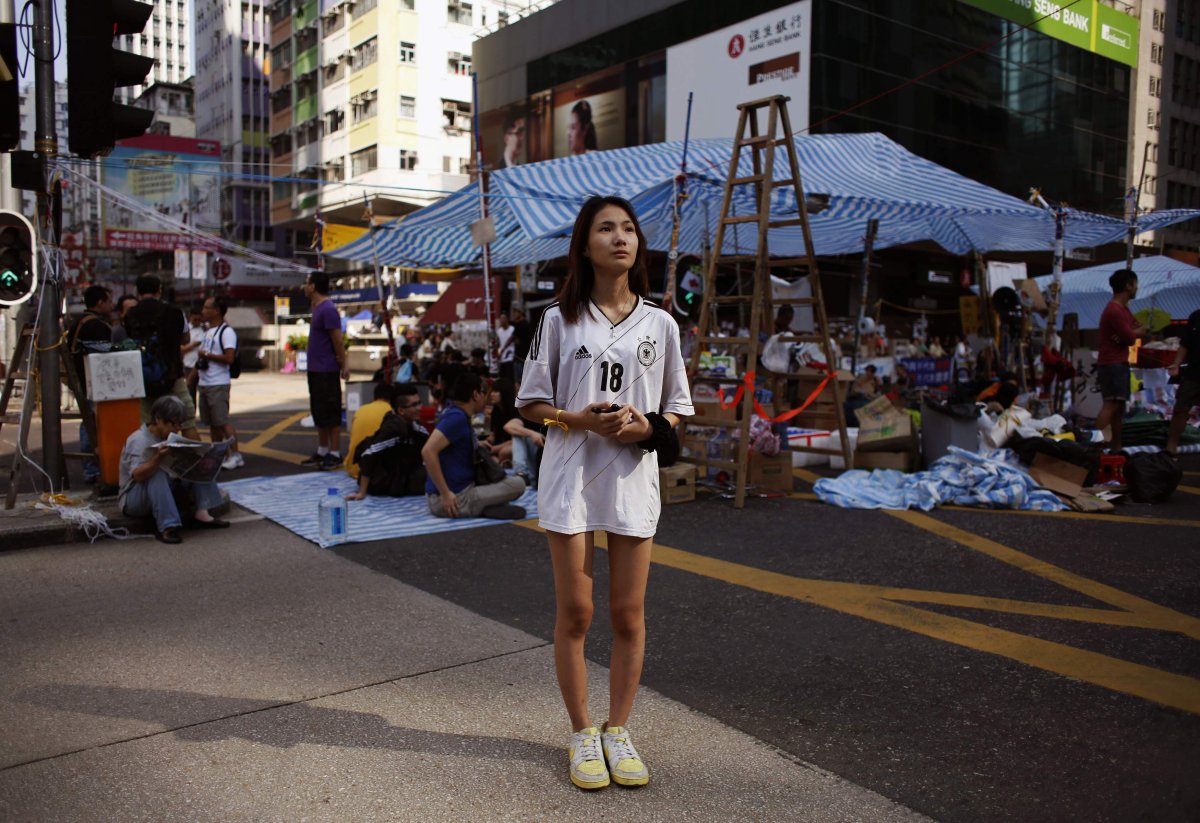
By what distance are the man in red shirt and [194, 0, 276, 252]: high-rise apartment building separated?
2416 inches

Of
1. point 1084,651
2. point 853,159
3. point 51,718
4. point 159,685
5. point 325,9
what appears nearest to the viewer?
point 51,718

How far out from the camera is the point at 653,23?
32781 millimetres

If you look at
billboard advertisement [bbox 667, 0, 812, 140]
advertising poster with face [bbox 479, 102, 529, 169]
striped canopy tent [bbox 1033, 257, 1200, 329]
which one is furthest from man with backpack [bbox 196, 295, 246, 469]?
advertising poster with face [bbox 479, 102, 529, 169]

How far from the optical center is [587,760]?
106 inches

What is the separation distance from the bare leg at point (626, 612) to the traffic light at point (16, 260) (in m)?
5.04

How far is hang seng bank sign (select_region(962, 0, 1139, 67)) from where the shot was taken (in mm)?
32906

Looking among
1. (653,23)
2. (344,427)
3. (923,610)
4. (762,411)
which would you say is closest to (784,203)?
(762,411)

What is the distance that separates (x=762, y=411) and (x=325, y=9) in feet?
169

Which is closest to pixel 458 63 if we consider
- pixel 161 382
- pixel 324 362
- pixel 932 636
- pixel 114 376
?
pixel 324 362

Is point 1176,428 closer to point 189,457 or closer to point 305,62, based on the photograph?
point 189,457

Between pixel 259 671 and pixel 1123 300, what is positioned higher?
pixel 1123 300

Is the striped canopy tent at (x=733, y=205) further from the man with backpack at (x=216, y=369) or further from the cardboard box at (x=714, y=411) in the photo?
the man with backpack at (x=216, y=369)

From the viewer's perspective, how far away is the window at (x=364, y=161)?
4674 cm

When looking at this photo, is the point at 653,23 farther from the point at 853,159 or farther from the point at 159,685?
the point at 159,685
